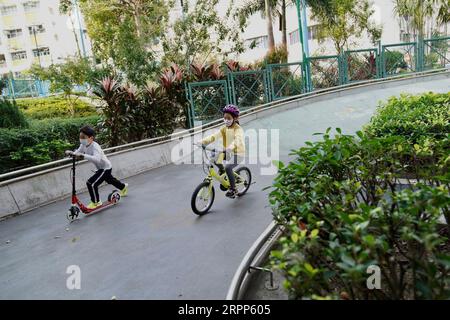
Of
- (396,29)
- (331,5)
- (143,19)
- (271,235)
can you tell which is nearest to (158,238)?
(271,235)

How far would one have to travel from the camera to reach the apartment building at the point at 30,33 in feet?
165

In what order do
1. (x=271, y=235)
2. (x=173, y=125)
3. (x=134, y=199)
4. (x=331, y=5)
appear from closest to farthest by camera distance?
(x=271, y=235) < (x=134, y=199) < (x=173, y=125) < (x=331, y=5)

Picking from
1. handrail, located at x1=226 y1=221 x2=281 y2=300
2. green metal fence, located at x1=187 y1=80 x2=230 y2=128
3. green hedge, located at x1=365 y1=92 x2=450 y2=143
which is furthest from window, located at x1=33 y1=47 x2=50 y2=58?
handrail, located at x1=226 y1=221 x2=281 y2=300

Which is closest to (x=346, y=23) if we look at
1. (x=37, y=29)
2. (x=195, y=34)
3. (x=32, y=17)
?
(x=195, y=34)

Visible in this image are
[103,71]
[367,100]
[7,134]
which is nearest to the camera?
[7,134]

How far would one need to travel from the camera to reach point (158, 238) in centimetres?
547

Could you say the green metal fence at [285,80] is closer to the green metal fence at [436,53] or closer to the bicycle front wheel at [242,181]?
the green metal fence at [436,53]

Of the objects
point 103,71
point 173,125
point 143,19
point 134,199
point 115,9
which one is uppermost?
point 115,9

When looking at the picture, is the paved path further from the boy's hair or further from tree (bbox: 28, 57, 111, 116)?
tree (bbox: 28, 57, 111, 116)

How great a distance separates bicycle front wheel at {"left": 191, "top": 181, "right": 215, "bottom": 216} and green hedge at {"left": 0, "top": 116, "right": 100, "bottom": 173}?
4647 mm

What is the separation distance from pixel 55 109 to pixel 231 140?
15.5 metres

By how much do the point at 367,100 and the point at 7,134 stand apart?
11731 millimetres

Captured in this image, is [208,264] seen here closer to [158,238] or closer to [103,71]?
[158,238]

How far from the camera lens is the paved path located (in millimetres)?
4163
